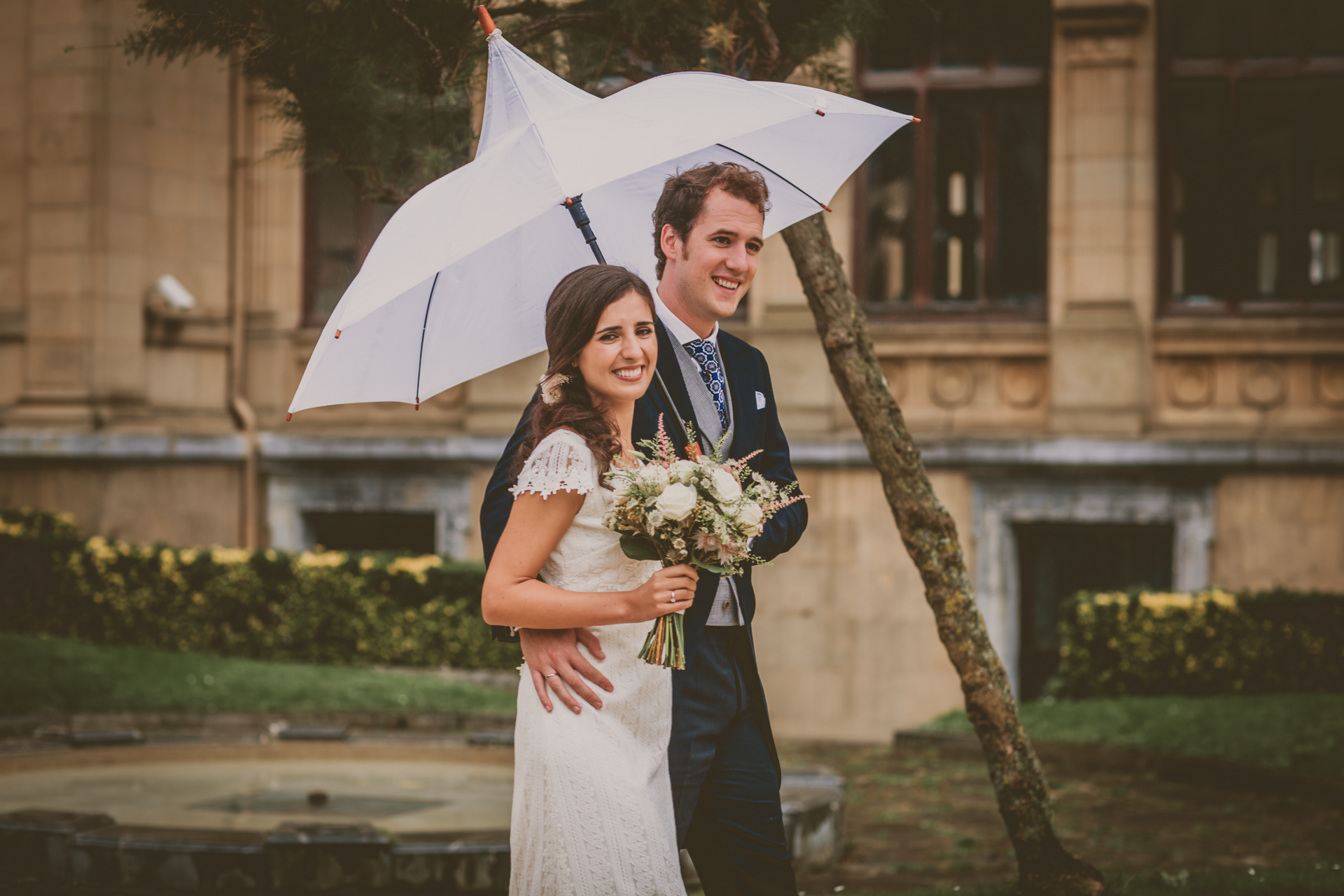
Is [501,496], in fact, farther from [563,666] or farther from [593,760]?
[593,760]

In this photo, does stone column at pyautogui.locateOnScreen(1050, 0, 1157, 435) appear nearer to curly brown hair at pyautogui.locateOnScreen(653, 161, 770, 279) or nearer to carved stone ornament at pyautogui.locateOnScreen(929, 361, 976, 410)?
carved stone ornament at pyautogui.locateOnScreen(929, 361, 976, 410)

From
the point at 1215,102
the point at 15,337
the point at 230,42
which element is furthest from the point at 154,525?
the point at 1215,102

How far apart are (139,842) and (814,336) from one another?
26.8 ft

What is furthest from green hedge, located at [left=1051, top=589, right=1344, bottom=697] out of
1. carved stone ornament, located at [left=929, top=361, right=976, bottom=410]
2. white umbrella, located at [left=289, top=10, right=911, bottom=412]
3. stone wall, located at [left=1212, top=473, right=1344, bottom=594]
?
white umbrella, located at [left=289, top=10, right=911, bottom=412]

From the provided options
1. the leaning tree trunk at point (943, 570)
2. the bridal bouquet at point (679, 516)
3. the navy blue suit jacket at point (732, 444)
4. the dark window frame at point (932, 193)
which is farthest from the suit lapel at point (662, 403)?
the dark window frame at point (932, 193)

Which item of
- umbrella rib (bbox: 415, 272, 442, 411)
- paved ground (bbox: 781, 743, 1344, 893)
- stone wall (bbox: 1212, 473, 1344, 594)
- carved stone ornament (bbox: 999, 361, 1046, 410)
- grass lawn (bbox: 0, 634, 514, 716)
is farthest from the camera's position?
carved stone ornament (bbox: 999, 361, 1046, 410)

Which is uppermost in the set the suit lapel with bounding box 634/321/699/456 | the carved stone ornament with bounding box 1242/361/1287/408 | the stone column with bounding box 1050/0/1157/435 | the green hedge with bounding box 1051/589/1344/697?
the stone column with bounding box 1050/0/1157/435

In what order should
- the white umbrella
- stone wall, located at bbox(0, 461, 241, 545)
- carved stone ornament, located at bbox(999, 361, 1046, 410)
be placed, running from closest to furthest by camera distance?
the white umbrella, carved stone ornament, located at bbox(999, 361, 1046, 410), stone wall, located at bbox(0, 461, 241, 545)

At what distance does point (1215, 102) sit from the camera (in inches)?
517

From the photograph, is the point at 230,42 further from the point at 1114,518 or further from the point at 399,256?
the point at 1114,518

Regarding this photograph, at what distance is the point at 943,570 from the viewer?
5980 mm

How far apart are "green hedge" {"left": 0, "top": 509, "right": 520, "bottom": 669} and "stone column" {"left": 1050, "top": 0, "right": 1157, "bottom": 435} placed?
18.6ft

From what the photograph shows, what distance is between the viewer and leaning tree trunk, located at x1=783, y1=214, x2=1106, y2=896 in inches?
233

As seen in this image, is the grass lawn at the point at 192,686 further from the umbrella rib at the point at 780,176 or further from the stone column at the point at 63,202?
the umbrella rib at the point at 780,176
